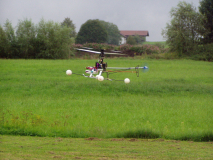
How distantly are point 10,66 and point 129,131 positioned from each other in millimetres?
27881

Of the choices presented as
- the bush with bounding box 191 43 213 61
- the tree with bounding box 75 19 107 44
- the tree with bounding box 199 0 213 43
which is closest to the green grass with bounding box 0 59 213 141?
the bush with bounding box 191 43 213 61

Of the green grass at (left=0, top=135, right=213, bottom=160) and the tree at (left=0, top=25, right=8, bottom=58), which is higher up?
the tree at (left=0, top=25, right=8, bottom=58)

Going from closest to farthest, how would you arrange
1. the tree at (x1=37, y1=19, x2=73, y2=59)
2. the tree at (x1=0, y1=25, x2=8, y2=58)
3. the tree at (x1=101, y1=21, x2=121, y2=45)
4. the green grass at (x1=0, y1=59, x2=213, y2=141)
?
the green grass at (x1=0, y1=59, x2=213, y2=141) < the tree at (x1=0, y1=25, x2=8, y2=58) < the tree at (x1=37, y1=19, x2=73, y2=59) < the tree at (x1=101, y1=21, x2=121, y2=45)

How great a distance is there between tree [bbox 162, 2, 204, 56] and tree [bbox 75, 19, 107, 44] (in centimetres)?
2164

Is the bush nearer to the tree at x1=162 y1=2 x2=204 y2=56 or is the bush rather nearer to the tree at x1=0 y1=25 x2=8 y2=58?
the tree at x1=162 y1=2 x2=204 y2=56

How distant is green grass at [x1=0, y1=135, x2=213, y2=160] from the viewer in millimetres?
7739

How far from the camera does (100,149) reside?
28.5ft

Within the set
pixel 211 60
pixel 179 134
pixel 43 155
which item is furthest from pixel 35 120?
pixel 211 60

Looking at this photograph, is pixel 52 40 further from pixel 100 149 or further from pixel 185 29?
pixel 100 149

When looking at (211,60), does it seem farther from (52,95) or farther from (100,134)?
(100,134)

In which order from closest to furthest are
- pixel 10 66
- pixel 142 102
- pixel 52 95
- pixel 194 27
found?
pixel 142 102 → pixel 52 95 → pixel 10 66 → pixel 194 27

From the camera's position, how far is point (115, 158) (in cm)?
→ 753

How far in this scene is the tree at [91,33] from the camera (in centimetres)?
7319

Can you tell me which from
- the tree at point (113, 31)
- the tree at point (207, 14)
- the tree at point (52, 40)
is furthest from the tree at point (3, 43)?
the tree at point (113, 31)
